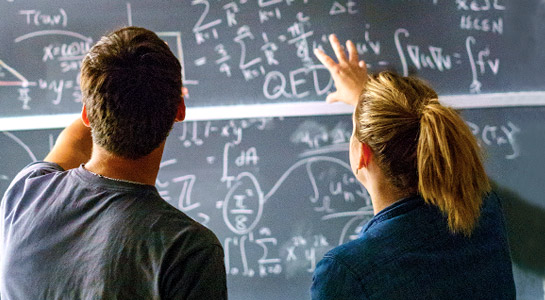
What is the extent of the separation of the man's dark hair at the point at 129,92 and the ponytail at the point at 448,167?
555mm

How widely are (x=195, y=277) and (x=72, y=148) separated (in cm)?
69

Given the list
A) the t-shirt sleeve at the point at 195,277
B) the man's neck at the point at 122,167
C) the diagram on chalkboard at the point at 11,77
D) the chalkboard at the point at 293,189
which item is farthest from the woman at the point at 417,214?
the diagram on chalkboard at the point at 11,77

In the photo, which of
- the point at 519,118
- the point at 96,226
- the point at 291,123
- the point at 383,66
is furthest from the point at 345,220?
the point at 96,226

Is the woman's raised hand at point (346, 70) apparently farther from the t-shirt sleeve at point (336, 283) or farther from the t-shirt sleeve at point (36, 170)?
the t-shirt sleeve at point (36, 170)

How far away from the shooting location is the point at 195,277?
0.91 metres

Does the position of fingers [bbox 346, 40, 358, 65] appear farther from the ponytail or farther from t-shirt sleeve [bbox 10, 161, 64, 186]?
t-shirt sleeve [bbox 10, 161, 64, 186]

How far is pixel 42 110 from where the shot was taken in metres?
1.93

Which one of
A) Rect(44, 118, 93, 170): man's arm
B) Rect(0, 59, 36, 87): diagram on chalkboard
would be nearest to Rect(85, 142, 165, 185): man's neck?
Rect(44, 118, 93, 170): man's arm

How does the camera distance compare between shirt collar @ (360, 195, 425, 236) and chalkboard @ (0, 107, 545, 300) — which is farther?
chalkboard @ (0, 107, 545, 300)

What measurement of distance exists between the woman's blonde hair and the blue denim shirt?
41 millimetres

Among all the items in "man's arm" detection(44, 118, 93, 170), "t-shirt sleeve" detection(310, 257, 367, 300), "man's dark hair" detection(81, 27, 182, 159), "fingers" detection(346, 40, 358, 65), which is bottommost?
"t-shirt sleeve" detection(310, 257, 367, 300)

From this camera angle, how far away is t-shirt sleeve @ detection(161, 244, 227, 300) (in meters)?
0.91

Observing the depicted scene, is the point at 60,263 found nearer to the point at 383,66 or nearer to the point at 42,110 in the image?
the point at 42,110

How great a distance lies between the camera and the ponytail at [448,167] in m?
1.08
